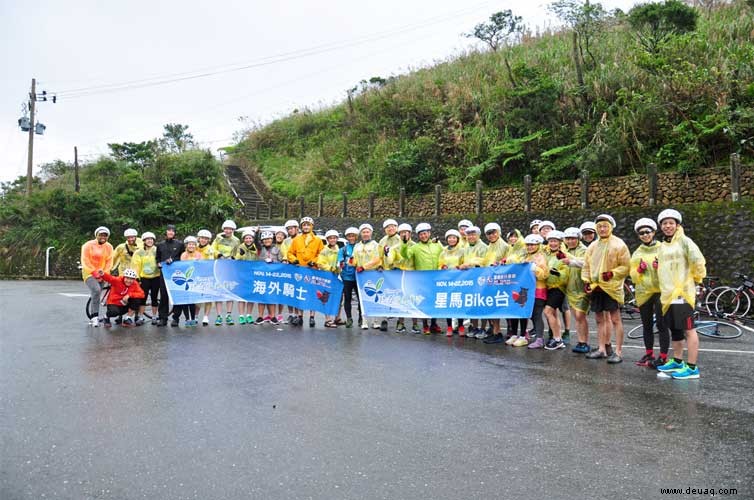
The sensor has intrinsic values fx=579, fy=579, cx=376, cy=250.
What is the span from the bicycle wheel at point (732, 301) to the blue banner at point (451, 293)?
6.60 meters

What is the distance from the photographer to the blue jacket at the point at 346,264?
36.6 feet

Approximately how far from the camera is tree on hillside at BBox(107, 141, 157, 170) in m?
34.9

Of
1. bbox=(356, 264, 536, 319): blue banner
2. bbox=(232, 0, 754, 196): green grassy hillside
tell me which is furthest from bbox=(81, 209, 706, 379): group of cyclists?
bbox=(232, 0, 754, 196): green grassy hillside

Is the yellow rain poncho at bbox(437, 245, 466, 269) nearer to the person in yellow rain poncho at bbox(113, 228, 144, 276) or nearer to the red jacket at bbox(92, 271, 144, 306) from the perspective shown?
the red jacket at bbox(92, 271, 144, 306)

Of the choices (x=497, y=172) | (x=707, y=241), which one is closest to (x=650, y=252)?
(x=707, y=241)

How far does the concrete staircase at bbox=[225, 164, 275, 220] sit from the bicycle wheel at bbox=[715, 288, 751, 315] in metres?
25.5

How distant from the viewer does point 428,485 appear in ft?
12.4

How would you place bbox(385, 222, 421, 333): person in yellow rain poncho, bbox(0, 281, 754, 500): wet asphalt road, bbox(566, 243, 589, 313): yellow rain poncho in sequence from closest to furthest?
bbox(0, 281, 754, 500): wet asphalt road < bbox(566, 243, 589, 313): yellow rain poncho < bbox(385, 222, 421, 333): person in yellow rain poncho

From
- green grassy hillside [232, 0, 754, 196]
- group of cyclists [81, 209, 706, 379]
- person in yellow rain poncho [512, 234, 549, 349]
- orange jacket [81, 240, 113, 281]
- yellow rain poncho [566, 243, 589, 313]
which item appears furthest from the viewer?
green grassy hillside [232, 0, 754, 196]

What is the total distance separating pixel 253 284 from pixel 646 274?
726 cm

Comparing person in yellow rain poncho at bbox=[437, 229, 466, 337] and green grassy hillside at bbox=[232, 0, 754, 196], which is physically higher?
green grassy hillside at bbox=[232, 0, 754, 196]

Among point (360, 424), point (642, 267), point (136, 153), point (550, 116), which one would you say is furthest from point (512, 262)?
point (136, 153)

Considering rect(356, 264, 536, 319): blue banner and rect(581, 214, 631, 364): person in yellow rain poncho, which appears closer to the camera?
rect(581, 214, 631, 364): person in yellow rain poncho

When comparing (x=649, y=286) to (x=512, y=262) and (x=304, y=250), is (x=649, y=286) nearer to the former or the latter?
(x=512, y=262)
